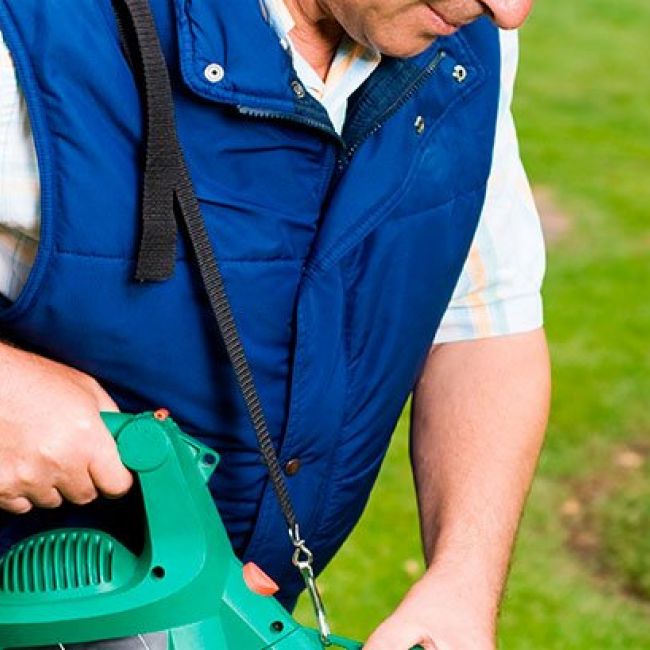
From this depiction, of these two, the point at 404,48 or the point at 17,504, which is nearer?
the point at 17,504

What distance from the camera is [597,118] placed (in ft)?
34.1

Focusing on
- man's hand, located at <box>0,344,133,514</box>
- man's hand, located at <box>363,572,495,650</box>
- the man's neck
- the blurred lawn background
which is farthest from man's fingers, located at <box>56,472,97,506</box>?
the blurred lawn background

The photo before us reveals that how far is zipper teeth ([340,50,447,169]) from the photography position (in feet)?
8.64

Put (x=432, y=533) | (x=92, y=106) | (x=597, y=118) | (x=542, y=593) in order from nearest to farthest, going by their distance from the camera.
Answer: (x=92, y=106)
(x=432, y=533)
(x=542, y=593)
(x=597, y=118)

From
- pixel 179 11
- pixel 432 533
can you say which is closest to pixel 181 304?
pixel 179 11

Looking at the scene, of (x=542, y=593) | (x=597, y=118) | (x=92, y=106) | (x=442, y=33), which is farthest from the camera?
(x=597, y=118)

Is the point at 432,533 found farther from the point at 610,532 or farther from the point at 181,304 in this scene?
the point at 610,532

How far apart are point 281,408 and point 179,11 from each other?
2.02 ft

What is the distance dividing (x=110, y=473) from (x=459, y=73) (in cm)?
88

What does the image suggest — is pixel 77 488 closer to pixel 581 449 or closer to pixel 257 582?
pixel 257 582

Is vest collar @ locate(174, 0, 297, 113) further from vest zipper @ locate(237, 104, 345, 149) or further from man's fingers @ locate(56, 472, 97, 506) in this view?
man's fingers @ locate(56, 472, 97, 506)

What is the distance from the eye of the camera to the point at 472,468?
292cm

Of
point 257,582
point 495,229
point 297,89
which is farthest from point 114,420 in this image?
point 495,229

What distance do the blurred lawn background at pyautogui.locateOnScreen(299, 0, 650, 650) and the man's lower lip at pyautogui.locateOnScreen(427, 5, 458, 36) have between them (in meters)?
2.92
